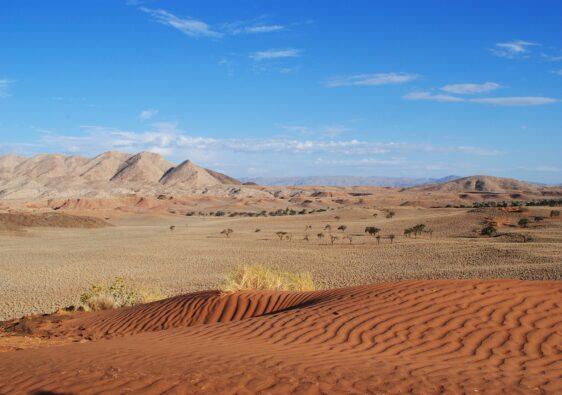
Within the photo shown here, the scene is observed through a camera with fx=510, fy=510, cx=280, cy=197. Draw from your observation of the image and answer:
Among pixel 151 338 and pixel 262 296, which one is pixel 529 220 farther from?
pixel 151 338

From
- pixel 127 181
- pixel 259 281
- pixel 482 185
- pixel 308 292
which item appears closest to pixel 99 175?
pixel 127 181

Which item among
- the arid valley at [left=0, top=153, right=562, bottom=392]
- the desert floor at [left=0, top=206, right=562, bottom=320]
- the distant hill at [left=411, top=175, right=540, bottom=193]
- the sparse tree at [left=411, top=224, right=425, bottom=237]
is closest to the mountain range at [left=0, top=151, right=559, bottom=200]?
the distant hill at [left=411, top=175, right=540, bottom=193]

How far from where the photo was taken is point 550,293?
913 cm

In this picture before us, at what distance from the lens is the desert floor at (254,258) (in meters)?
21.4

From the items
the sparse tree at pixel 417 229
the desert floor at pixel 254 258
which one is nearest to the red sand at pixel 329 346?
the desert floor at pixel 254 258

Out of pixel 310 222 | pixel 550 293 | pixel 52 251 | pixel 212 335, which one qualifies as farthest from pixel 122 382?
pixel 310 222

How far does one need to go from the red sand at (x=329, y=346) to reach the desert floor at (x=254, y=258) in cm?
939

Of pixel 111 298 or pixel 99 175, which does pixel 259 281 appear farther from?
pixel 99 175

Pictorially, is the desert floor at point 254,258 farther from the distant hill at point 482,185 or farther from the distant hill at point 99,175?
the distant hill at point 482,185

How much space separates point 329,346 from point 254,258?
916 inches

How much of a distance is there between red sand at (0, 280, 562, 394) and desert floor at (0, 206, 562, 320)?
9386 millimetres

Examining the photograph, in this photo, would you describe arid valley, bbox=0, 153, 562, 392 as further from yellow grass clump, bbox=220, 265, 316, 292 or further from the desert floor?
yellow grass clump, bbox=220, 265, 316, 292

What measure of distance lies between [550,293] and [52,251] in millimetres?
35278

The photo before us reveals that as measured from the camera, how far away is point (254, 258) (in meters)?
30.4
